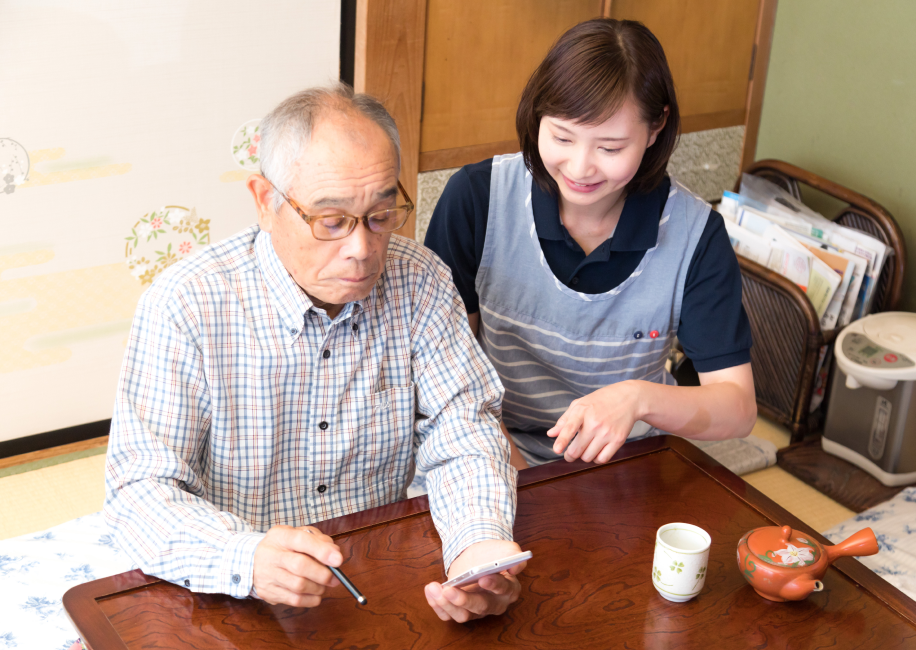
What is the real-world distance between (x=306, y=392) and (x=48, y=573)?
88cm

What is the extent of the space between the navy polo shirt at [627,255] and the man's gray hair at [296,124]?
494 mm

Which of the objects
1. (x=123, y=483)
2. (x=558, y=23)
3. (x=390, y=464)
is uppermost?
(x=558, y=23)

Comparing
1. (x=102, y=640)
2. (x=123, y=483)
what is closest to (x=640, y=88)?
(x=123, y=483)

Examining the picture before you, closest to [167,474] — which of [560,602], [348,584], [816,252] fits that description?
[348,584]

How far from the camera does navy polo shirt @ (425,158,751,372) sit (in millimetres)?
1754

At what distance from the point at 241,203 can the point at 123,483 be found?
5.46ft

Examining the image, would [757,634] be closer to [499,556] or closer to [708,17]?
[499,556]

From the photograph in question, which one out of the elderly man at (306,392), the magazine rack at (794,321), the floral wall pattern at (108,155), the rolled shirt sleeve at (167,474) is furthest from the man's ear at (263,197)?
the magazine rack at (794,321)

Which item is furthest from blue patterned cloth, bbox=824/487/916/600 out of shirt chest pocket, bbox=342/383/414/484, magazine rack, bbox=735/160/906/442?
shirt chest pocket, bbox=342/383/414/484

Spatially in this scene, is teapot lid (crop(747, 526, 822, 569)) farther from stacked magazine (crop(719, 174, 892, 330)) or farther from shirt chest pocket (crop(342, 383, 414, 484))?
stacked magazine (crop(719, 174, 892, 330))

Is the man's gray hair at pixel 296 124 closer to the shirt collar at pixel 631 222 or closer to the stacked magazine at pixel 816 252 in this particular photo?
the shirt collar at pixel 631 222

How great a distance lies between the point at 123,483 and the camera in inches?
49.8

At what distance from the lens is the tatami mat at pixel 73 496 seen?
2422mm

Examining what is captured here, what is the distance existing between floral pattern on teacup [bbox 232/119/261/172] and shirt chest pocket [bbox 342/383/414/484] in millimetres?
1430
